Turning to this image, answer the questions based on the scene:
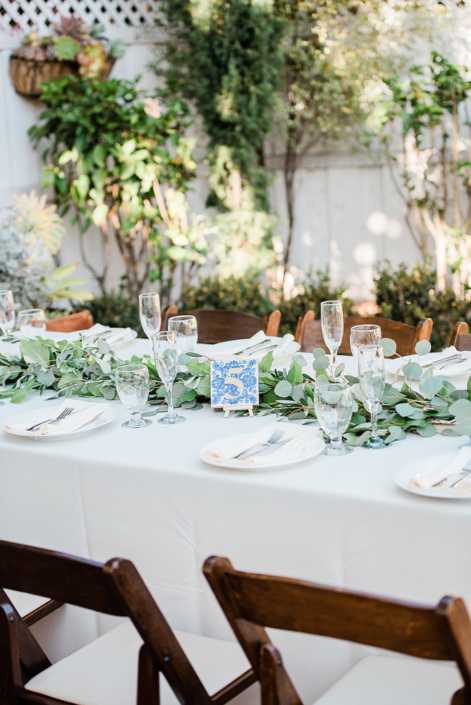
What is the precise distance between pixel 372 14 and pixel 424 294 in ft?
7.82

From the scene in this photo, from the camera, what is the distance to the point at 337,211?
5914mm

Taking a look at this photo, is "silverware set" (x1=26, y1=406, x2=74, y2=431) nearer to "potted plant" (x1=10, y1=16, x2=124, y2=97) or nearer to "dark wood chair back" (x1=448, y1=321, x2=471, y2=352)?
"dark wood chair back" (x1=448, y1=321, x2=471, y2=352)

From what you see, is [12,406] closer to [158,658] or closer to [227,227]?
[158,658]

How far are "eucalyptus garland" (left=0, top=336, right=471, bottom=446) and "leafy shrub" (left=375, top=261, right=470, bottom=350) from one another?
2.11 m

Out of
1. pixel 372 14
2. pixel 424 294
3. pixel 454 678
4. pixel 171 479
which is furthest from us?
pixel 372 14

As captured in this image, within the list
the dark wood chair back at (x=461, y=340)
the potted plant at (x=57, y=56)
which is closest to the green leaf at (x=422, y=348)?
the dark wood chair back at (x=461, y=340)

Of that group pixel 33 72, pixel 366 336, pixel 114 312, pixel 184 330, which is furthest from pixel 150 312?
pixel 33 72

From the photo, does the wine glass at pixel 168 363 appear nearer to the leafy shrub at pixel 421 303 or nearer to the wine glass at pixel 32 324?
the wine glass at pixel 32 324

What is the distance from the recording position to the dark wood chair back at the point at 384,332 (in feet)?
8.21

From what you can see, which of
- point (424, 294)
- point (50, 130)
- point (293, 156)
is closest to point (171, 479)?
point (424, 294)

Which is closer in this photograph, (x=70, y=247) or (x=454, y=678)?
(x=454, y=678)

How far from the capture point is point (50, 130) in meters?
4.93

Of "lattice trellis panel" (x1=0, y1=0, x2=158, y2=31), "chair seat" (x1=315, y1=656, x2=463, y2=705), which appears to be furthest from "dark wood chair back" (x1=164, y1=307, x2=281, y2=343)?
"lattice trellis panel" (x1=0, y1=0, x2=158, y2=31)

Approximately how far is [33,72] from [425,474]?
4384mm
